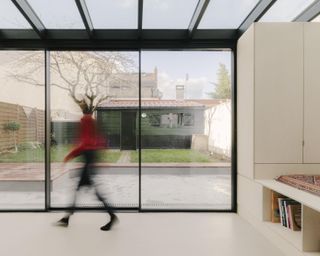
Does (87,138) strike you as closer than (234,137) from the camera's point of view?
Yes

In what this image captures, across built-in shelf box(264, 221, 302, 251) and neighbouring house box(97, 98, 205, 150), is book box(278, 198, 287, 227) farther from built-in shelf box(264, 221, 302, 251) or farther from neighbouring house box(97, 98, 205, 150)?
neighbouring house box(97, 98, 205, 150)

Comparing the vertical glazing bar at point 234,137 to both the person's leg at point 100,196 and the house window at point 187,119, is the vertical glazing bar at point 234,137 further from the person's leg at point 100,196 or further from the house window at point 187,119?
the person's leg at point 100,196

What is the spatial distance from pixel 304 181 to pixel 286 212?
0.41 meters

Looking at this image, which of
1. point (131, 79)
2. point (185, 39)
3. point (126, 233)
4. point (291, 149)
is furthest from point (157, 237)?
point (185, 39)

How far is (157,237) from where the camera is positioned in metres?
3.43

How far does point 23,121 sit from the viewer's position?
4.61 metres

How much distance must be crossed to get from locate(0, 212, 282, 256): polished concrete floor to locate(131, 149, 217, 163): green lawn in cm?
87

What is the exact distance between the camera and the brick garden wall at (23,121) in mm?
4590

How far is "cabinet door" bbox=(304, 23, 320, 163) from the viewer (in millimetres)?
3637

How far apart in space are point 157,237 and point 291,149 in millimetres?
2037

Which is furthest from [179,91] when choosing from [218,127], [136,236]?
[136,236]

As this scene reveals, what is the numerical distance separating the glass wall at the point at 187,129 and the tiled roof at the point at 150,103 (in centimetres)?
2

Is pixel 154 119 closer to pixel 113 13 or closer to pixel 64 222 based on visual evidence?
pixel 113 13

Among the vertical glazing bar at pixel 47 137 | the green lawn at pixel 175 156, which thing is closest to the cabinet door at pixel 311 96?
the green lawn at pixel 175 156
